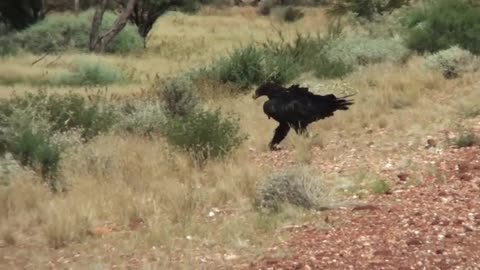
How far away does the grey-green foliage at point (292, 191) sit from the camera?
23.7 feet

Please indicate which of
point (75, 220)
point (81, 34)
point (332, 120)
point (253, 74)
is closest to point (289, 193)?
point (75, 220)

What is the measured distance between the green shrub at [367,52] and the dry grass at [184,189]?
273 cm

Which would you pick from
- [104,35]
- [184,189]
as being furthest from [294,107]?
[104,35]

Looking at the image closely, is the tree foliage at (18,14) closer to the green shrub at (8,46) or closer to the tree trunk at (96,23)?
the green shrub at (8,46)

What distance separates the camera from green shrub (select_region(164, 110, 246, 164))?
9.93m

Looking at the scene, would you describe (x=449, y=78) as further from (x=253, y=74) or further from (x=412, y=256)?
(x=412, y=256)

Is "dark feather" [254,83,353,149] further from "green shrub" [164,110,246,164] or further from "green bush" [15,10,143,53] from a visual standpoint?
"green bush" [15,10,143,53]

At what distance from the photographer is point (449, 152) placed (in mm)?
9164

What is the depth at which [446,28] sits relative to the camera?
1842 cm

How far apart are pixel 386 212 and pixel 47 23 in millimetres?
26591

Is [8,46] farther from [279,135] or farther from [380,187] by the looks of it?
[380,187]

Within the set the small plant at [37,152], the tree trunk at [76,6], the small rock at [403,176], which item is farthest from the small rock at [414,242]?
the tree trunk at [76,6]

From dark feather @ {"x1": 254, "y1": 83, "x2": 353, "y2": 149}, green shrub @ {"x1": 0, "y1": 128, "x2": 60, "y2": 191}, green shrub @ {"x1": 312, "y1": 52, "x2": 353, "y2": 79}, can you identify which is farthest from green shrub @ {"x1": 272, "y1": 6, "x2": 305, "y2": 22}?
green shrub @ {"x1": 0, "y1": 128, "x2": 60, "y2": 191}

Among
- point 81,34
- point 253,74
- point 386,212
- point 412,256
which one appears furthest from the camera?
point 81,34
